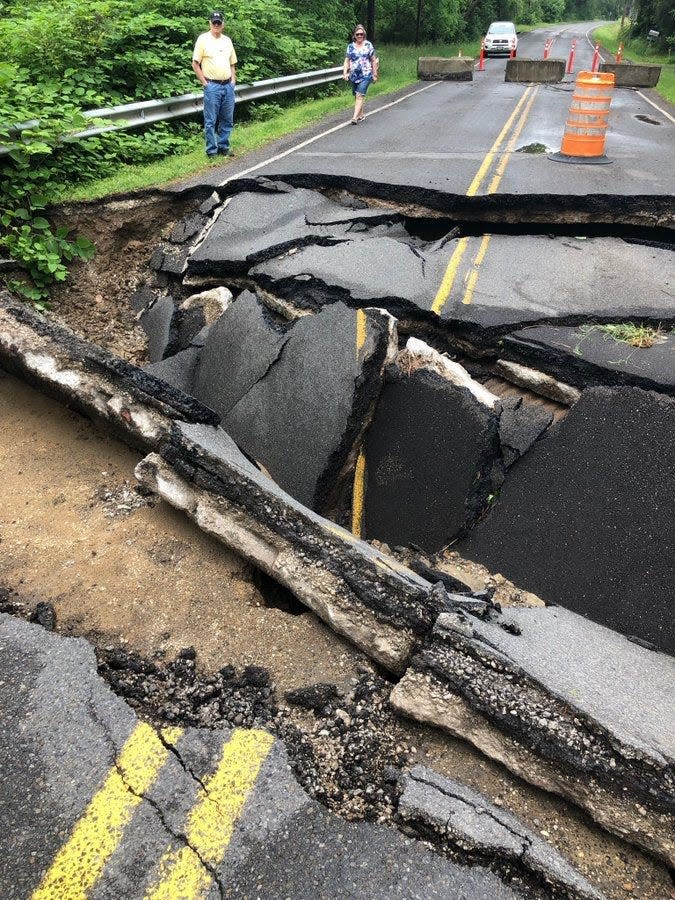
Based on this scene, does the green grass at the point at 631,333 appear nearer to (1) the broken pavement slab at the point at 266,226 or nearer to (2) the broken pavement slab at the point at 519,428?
(2) the broken pavement slab at the point at 519,428

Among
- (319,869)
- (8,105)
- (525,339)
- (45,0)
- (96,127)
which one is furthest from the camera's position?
(45,0)

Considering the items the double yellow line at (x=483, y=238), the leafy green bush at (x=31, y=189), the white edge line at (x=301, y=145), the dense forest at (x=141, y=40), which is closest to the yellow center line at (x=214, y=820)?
the double yellow line at (x=483, y=238)

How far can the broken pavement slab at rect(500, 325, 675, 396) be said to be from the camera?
5250 mm

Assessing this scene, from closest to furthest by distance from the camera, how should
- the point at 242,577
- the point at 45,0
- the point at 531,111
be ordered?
1. the point at 242,577
2. the point at 45,0
3. the point at 531,111

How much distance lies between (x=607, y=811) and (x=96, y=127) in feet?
32.2

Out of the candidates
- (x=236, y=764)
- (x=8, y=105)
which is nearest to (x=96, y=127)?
(x=8, y=105)

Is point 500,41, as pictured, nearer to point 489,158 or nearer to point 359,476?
point 489,158

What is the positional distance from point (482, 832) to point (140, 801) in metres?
1.43

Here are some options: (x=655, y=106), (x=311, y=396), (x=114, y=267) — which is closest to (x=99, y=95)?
(x=114, y=267)

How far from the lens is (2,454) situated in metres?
5.14

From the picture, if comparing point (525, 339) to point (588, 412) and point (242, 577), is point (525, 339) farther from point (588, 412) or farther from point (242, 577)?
point (242, 577)

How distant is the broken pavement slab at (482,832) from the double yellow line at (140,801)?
72cm

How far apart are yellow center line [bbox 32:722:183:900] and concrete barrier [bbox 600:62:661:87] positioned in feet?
81.9

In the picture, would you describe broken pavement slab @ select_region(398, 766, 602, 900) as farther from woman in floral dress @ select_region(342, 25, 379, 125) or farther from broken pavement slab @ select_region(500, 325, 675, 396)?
woman in floral dress @ select_region(342, 25, 379, 125)
